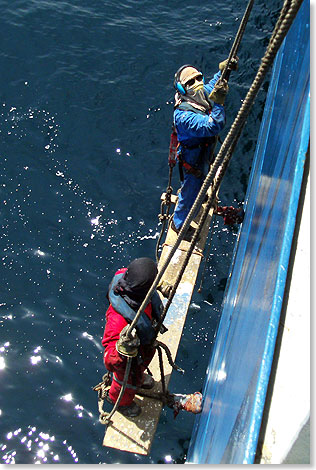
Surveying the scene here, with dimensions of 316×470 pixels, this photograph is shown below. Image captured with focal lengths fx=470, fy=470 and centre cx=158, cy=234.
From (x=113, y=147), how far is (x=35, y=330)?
470 centimetres

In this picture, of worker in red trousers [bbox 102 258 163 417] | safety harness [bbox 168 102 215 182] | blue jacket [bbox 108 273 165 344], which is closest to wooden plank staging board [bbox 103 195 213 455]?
worker in red trousers [bbox 102 258 163 417]

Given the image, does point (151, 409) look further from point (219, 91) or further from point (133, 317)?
point (219, 91)

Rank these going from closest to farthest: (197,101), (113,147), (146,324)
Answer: (146,324), (197,101), (113,147)

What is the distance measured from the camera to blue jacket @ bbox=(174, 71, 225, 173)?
6367 mm

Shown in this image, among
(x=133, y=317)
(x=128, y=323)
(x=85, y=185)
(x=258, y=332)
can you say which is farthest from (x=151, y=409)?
(x=85, y=185)

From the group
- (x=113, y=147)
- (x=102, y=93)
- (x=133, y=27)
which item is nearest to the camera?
(x=113, y=147)

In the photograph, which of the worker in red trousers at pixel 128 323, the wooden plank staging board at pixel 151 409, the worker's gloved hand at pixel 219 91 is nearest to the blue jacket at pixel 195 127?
the worker's gloved hand at pixel 219 91

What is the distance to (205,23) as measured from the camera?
13.6m

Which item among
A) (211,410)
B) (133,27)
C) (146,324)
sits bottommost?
(211,410)

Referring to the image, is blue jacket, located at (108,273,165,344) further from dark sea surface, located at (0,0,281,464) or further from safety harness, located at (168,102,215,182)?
dark sea surface, located at (0,0,281,464)

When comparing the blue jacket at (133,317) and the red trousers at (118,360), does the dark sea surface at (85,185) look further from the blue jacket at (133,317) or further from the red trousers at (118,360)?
the blue jacket at (133,317)

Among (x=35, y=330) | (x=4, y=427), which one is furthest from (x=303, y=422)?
(x=35, y=330)

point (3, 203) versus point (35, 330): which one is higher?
point (3, 203)

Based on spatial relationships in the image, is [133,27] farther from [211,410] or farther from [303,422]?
[303,422]
